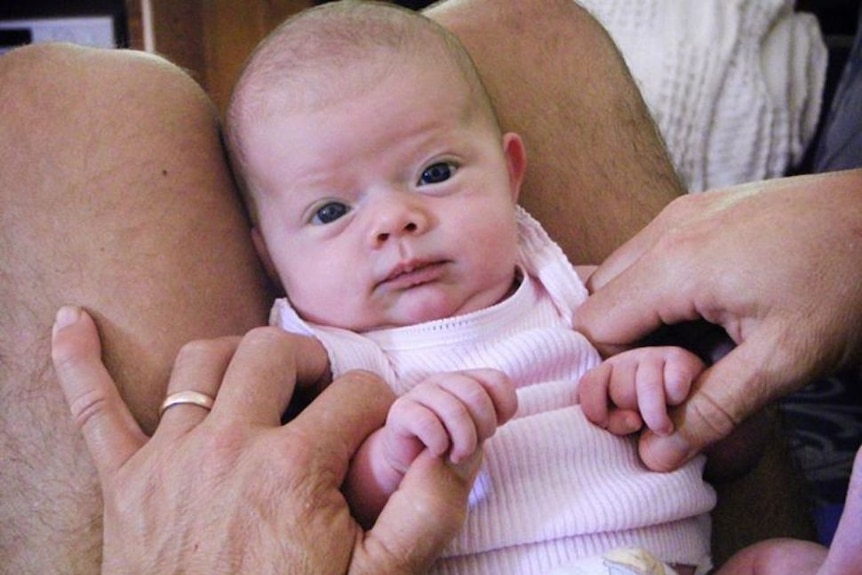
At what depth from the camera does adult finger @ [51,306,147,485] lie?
79 centimetres

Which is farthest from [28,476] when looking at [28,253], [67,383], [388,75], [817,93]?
[817,93]

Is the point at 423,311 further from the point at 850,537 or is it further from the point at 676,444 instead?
the point at 850,537

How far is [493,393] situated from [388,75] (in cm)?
37

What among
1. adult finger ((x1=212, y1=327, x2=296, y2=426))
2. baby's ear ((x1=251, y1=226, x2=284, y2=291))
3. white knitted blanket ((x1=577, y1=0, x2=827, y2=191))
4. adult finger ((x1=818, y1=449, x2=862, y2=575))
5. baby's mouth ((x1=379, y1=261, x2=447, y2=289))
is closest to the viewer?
adult finger ((x1=818, y1=449, x2=862, y2=575))

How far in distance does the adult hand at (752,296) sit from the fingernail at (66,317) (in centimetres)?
48

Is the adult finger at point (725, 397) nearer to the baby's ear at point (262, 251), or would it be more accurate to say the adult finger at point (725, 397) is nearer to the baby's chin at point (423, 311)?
the baby's chin at point (423, 311)

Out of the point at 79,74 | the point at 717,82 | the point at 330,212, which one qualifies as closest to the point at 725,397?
the point at 330,212

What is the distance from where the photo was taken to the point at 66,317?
859 mm

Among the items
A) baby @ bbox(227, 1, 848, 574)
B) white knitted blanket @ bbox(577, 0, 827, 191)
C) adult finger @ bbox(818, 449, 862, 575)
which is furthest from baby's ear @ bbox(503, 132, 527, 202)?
white knitted blanket @ bbox(577, 0, 827, 191)

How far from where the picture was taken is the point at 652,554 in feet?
2.62

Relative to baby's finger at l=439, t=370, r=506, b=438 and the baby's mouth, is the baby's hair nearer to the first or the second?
the baby's mouth

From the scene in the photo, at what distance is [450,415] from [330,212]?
33 centimetres

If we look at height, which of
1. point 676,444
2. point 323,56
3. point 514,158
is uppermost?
point 323,56

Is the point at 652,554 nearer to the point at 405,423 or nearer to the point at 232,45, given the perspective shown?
the point at 405,423
